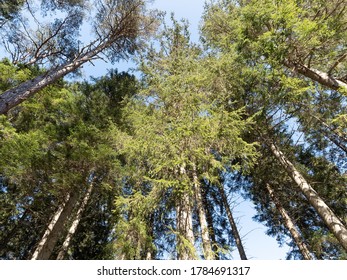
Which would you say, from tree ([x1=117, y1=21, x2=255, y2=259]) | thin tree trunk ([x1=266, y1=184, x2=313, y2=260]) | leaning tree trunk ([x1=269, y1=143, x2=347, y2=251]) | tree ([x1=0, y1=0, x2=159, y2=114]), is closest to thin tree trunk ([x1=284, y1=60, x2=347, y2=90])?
tree ([x1=117, y1=21, x2=255, y2=259])

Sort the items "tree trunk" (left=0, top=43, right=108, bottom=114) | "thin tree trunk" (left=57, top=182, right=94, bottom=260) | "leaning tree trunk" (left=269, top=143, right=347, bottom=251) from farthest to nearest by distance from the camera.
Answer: "thin tree trunk" (left=57, top=182, right=94, bottom=260) → "tree trunk" (left=0, top=43, right=108, bottom=114) → "leaning tree trunk" (left=269, top=143, right=347, bottom=251)

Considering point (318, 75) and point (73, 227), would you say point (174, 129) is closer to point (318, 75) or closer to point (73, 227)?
point (318, 75)

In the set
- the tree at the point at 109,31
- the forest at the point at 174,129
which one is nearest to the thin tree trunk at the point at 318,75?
the forest at the point at 174,129

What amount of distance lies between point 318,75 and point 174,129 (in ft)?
17.0

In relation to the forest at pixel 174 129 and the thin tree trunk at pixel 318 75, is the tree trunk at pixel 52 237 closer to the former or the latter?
the forest at pixel 174 129

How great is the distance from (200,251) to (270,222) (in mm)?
9234

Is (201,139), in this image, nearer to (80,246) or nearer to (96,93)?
(96,93)

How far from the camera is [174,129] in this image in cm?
600

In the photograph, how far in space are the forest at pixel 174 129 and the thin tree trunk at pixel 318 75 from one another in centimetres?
4

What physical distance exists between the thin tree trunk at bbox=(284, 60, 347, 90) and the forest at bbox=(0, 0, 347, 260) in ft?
0.12

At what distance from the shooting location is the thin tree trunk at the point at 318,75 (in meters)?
7.02

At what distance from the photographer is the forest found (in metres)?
5.87

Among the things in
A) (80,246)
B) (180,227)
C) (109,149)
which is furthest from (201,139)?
(80,246)

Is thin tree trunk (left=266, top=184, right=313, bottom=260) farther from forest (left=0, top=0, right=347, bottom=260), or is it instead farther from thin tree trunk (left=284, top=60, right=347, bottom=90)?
thin tree trunk (left=284, top=60, right=347, bottom=90)
